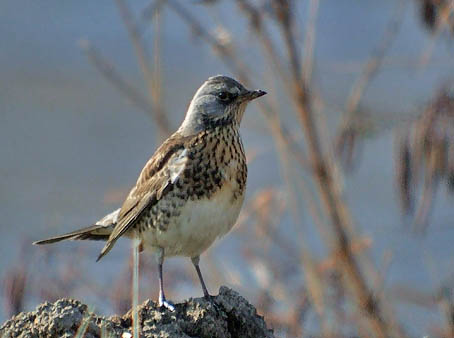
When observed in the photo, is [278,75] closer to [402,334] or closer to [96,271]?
[402,334]

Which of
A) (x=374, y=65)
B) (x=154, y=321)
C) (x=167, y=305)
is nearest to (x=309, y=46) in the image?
(x=374, y=65)

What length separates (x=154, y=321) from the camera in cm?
408

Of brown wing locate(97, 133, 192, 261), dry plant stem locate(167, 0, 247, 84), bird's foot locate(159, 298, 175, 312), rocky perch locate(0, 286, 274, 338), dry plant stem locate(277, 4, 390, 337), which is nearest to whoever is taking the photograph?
rocky perch locate(0, 286, 274, 338)

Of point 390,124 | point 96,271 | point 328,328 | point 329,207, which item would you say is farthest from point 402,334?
point 96,271

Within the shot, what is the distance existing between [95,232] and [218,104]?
950 mm

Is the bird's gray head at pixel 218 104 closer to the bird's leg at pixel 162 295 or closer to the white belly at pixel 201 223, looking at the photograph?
the white belly at pixel 201 223

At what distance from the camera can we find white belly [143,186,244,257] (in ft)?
16.8

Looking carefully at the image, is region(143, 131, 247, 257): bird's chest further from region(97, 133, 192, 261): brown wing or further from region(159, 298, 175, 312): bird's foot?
region(159, 298, 175, 312): bird's foot

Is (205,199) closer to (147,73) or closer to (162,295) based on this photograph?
(162,295)

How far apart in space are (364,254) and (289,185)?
0.92m

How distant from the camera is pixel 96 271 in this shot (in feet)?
31.0

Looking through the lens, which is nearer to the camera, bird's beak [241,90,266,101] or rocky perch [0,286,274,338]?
rocky perch [0,286,274,338]

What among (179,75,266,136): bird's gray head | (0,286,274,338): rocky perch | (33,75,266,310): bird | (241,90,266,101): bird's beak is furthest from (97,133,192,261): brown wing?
(0,286,274,338): rocky perch

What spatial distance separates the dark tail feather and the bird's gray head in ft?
2.21
